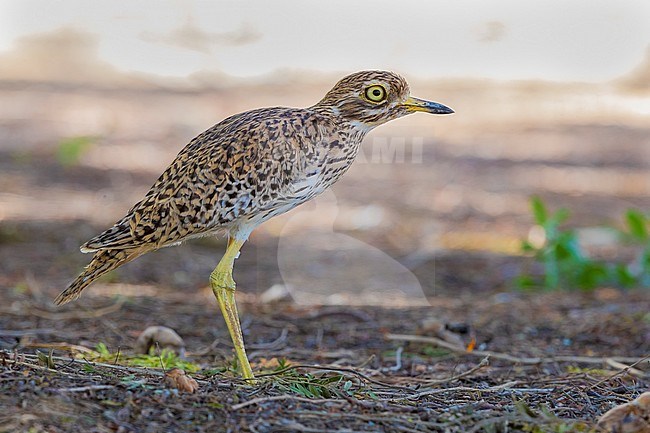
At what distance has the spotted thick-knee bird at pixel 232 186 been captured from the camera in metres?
4.75

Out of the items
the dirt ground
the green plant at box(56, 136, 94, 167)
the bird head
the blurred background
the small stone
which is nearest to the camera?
the dirt ground

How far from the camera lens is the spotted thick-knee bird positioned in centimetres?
475

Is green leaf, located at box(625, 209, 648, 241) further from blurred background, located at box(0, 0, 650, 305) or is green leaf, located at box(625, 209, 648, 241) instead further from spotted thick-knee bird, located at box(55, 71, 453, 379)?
spotted thick-knee bird, located at box(55, 71, 453, 379)

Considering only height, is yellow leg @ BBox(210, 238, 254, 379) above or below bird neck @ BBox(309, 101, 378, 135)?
below

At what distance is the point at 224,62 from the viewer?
61.7 ft

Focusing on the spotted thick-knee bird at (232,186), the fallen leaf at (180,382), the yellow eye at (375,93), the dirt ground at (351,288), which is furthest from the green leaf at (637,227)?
the fallen leaf at (180,382)

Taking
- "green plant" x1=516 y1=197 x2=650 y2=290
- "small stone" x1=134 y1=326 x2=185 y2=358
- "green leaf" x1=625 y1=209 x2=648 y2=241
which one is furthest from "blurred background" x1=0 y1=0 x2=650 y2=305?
"small stone" x1=134 y1=326 x2=185 y2=358

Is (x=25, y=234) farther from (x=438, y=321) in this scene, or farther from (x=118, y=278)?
(x=438, y=321)

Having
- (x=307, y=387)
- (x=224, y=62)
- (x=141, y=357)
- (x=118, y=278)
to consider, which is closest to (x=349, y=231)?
(x=118, y=278)

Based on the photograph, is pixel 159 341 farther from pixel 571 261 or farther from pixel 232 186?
pixel 571 261

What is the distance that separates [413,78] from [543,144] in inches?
150

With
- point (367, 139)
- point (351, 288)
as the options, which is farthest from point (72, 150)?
point (351, 288)

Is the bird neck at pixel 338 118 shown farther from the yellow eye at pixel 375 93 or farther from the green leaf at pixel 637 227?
the green leaf at pixel 637 227

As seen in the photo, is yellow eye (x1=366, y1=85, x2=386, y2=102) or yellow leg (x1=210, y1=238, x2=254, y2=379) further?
yellow eye (x1=366, y1=85, x2=386, y2=102)
